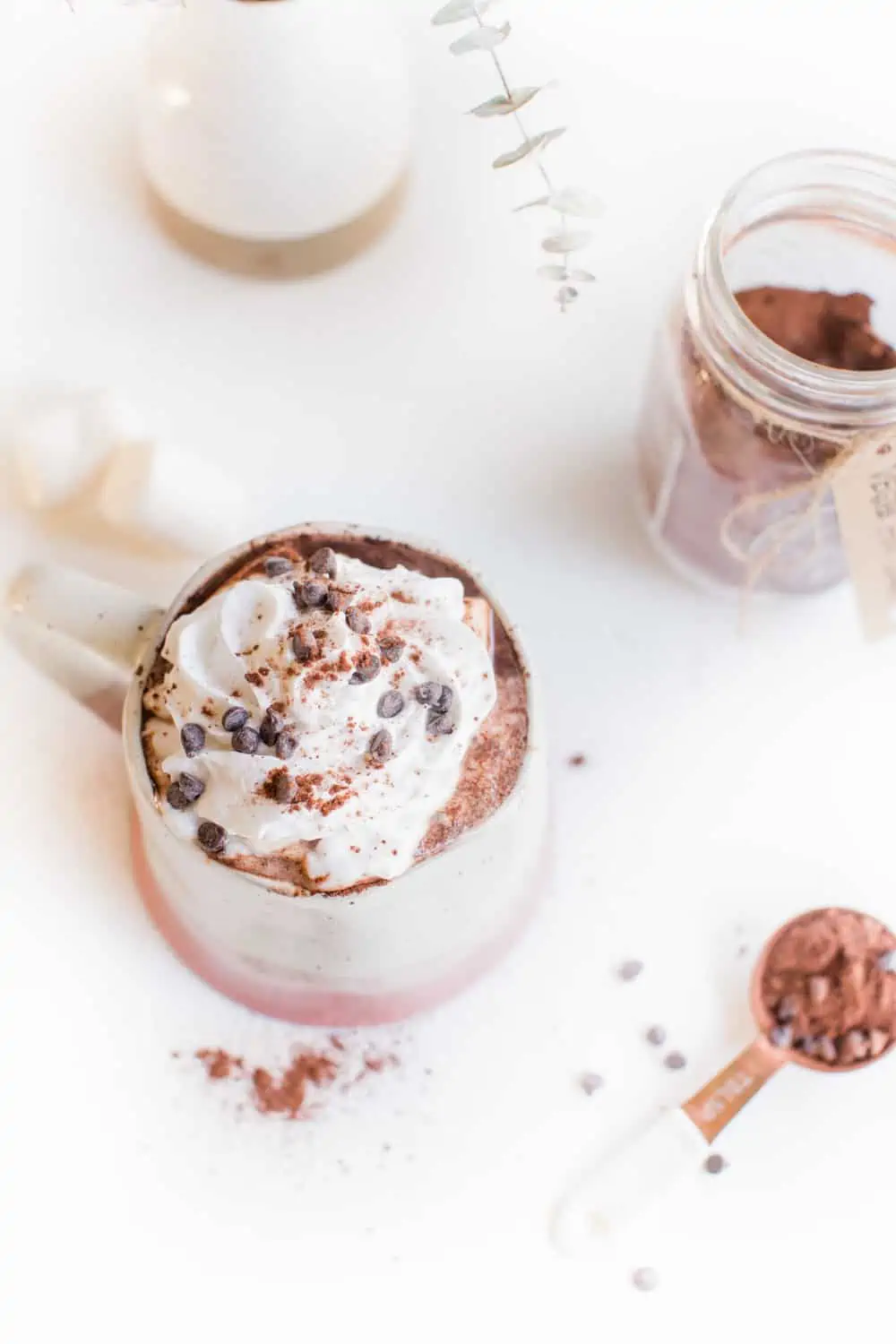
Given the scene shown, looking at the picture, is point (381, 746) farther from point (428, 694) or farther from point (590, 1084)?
point (590, 1084)

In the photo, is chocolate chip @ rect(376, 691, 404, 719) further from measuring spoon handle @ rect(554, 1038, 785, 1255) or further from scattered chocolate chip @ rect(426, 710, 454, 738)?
measuring spoon handle @ rect(554, 1038, 785, 1255)

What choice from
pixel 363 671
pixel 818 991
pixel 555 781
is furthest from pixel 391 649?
pixel 818 991

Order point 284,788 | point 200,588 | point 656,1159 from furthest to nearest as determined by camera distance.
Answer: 1. point 656,1159
2. point 200,588
3. point 284,788

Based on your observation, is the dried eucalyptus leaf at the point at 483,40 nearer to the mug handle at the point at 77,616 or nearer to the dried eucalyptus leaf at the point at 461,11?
the dried eucalyptus leaf at the point at 461,11

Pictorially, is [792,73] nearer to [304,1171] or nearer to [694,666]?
[694,666]

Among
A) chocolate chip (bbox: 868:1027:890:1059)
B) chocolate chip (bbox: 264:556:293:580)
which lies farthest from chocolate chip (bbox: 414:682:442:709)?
chocolate chip (bbox: 868:1027:890:1059)

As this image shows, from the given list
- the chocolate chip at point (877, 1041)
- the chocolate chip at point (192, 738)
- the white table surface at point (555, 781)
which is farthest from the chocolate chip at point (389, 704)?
the chocolate chip at point (877, 1041)
